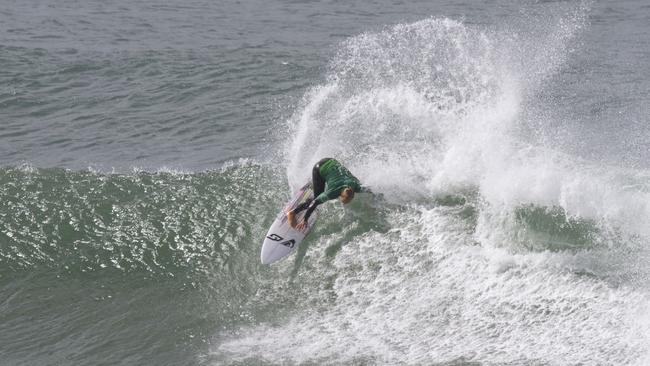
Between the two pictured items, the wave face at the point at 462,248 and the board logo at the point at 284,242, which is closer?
the wave face at the point at 462,248

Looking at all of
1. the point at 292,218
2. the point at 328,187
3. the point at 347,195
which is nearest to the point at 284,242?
the point at 292,218

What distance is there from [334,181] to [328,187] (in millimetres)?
128

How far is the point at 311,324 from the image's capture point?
1017cm

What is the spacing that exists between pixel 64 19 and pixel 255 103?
414 inches

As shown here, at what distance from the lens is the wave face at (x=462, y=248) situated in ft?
30.7

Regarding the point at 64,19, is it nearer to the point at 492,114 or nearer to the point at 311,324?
the point at 492,114

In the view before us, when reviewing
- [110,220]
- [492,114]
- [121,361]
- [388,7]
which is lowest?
[121,361]

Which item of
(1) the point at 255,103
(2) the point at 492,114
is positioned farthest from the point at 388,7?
(2) the point at 492,114

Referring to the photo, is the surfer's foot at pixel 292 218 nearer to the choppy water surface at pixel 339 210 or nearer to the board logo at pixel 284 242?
the board logo at pixel 284 242

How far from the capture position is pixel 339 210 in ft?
42.0

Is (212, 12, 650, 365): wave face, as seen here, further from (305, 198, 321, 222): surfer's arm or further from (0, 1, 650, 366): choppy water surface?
(305, 198, 321, 222): surfer's arm

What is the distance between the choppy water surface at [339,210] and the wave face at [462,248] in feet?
0.10

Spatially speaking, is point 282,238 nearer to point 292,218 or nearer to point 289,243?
point 289,243

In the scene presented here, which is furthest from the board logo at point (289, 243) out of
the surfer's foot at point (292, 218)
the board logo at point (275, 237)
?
the surfer's foot at point (292, 218)
